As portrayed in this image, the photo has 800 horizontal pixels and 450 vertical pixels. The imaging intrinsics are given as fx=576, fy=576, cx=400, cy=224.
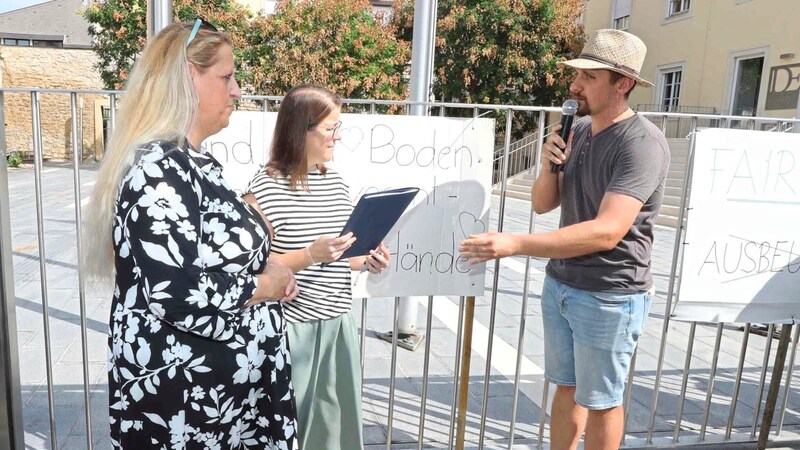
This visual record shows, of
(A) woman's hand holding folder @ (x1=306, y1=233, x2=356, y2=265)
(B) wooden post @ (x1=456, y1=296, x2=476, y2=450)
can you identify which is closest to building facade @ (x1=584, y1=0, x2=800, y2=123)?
(B) wooden post @ (x1=456, y1=296, x2=476, y2=450)

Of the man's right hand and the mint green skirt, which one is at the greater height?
the man's right hand

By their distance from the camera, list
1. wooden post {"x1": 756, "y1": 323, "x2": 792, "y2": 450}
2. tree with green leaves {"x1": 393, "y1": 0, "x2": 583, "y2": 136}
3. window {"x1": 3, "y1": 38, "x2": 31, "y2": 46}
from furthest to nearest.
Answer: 1. window {"x1": 3, "y1": 38, "x2": 31, "y2": 46}
2. tree with green leaves {"x1": 393, "y1": 0, "x2": 583, "y2": 136}
3. wooden post {"x1": 756, "y1": 323, "x2": 792, "y2": 450}

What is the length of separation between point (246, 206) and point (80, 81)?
2792 cm

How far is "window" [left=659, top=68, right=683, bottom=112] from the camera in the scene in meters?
16.7

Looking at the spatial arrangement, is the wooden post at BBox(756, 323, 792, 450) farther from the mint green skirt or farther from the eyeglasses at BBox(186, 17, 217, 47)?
the eyeglasses at BBox(186, 17, 217, 47)

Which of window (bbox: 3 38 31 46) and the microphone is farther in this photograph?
window (bbox: 3 38 31 46)

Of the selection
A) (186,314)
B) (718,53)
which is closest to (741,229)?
(186,314)

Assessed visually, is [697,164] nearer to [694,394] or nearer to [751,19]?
[694,394]

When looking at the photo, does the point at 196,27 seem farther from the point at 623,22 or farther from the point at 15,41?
the point at 15,41

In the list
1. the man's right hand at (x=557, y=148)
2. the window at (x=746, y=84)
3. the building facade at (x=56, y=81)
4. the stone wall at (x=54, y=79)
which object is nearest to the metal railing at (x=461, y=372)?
the man's right hand at (x=557, y=148)

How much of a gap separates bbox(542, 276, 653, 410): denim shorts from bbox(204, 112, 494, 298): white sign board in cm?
45

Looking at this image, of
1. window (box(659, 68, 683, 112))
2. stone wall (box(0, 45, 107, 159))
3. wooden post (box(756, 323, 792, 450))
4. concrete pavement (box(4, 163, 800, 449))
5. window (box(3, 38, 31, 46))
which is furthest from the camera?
window (box(3, 38, 31, 46))

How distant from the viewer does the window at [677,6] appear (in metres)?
16.5

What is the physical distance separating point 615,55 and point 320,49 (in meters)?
15.0
